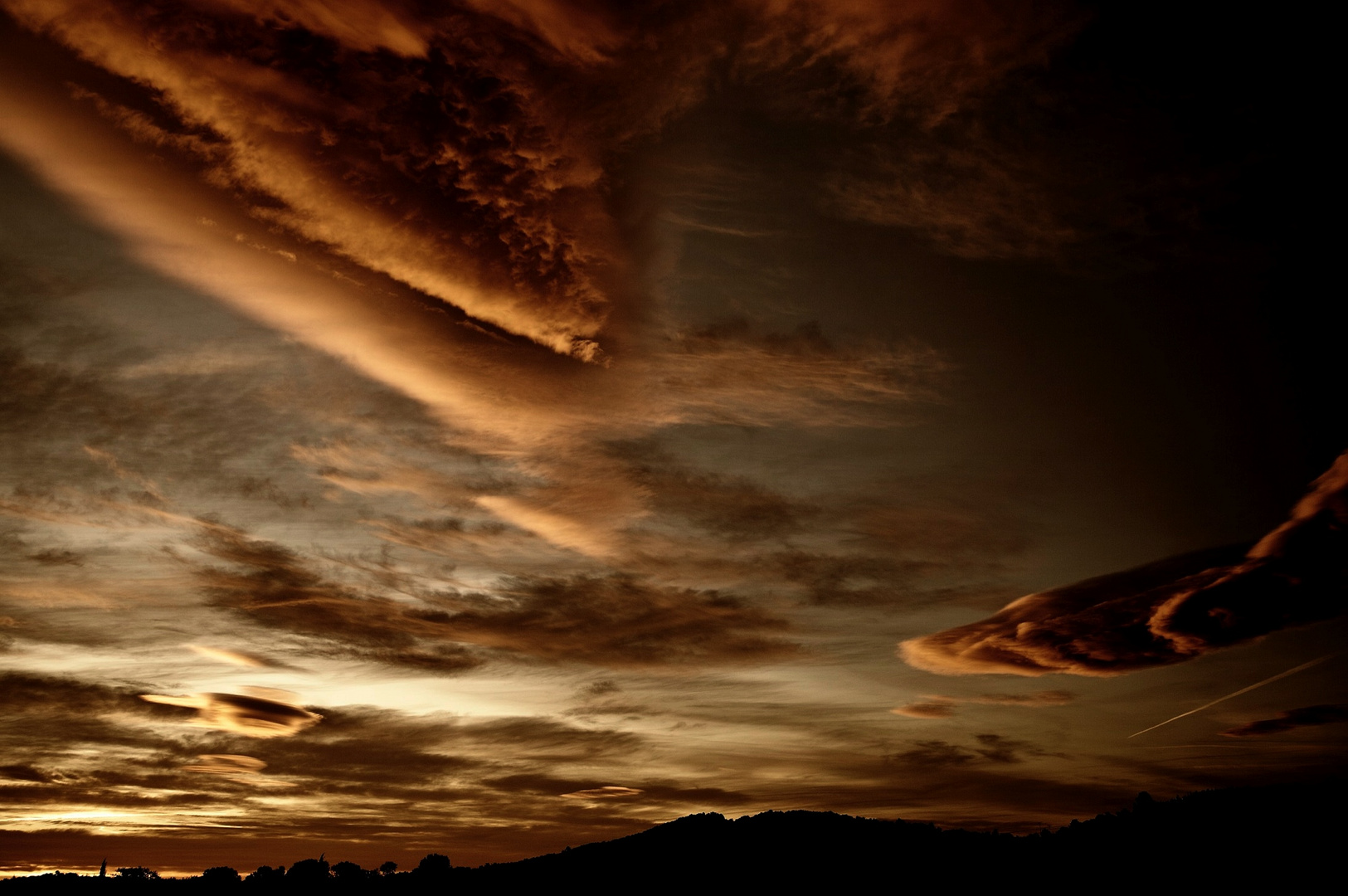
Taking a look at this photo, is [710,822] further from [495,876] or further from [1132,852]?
[1132,852]

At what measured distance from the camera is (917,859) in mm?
122625

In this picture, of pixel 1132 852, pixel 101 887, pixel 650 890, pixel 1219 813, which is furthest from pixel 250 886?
pixel 1219 813

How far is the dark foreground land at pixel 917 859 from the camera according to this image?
98188mm

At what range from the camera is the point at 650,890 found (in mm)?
131875

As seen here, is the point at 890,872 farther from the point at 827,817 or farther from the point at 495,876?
the point at 495,876

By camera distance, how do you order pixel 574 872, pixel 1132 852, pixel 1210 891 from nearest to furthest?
pixel 1210 891 < pixel 1132 852 < pixel 574 872

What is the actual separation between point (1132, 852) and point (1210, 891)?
9.65 meters

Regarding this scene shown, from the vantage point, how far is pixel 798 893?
12356cm

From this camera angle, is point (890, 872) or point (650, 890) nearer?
point (890, 872)

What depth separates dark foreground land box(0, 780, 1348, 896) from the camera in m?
98.2

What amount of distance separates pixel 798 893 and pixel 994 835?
29.3 metres

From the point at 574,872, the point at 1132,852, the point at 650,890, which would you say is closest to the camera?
the point at 1132,852

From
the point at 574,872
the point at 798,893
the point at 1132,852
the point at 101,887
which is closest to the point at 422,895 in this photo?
the point at 574,872

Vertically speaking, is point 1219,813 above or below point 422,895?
above
